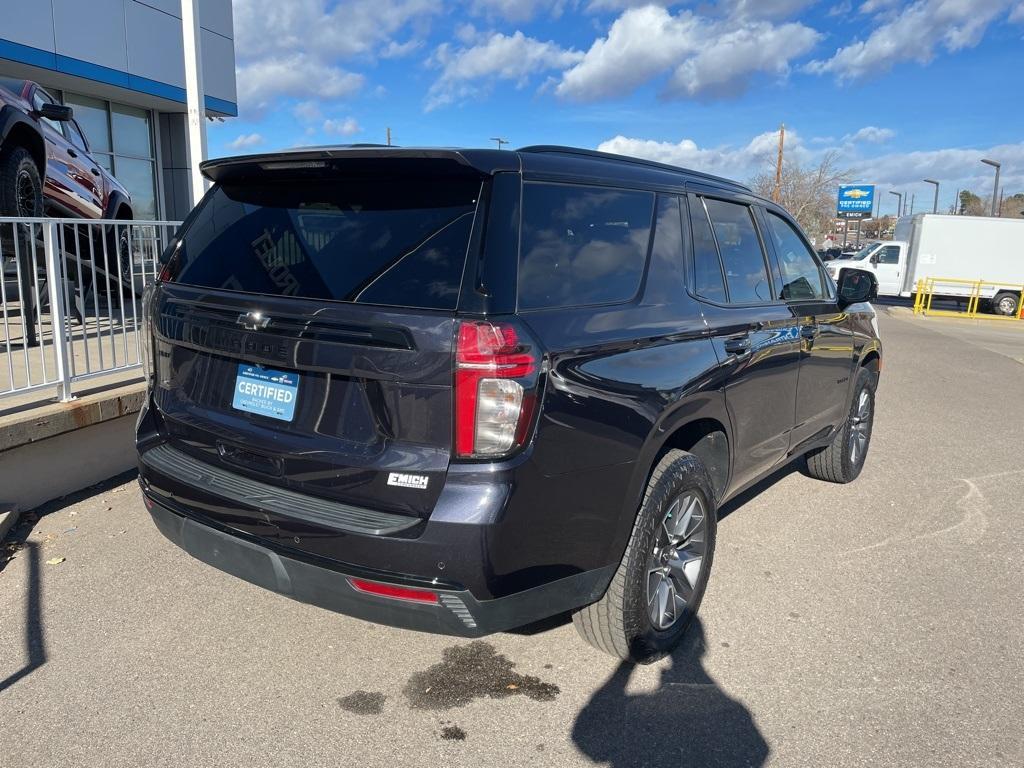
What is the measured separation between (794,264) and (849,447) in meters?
1.66

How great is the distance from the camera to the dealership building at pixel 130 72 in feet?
41.4

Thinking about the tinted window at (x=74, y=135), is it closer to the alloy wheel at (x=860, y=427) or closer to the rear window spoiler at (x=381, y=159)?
the rear window spoiler at (x=381, y=159)

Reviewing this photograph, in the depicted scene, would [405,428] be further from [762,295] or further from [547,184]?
[762,295]

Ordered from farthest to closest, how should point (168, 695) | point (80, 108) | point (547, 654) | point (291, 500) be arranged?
1. point (80, 108)
2. point (547, 654)
3. point (168, 695)
4. point (291, 500)

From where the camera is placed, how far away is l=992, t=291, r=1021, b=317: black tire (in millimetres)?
24500

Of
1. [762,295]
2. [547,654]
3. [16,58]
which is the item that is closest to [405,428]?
[547,654]

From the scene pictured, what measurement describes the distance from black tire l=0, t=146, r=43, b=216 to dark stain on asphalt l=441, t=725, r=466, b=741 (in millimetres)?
5883

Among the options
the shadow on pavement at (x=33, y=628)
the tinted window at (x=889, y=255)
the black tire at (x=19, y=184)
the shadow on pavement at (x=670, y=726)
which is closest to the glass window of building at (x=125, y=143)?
the black tire at (x=19, y=184)

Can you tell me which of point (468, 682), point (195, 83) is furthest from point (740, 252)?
point (195, 83)

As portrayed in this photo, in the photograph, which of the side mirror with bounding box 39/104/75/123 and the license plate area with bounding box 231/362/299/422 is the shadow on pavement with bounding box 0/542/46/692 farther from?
the side mirror with bounding box 39/104/75/123

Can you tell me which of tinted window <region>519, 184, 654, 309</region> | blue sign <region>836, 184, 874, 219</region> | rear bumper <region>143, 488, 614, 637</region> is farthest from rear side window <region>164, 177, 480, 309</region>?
blue sign <region>836, 184, 874, 219</region>

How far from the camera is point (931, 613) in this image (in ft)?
12.3

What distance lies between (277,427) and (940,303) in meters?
31.1

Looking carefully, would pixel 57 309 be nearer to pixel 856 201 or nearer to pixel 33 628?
pixel 33 628
